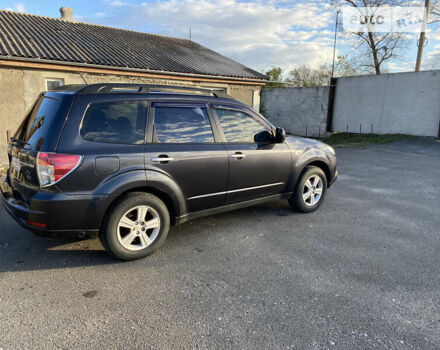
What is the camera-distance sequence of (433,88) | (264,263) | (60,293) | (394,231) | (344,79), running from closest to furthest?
(60,293)
(264,263)
(394,231)
(433,88)
(344,79)

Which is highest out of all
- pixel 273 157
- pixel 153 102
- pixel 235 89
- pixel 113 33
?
pixel 113 33

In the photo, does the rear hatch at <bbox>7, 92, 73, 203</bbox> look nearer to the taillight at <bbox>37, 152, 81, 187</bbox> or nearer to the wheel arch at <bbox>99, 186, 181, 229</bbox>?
the taillight at <bbox>37, 152, 81, 187</bbox>

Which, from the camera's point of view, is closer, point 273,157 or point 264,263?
point 264,263

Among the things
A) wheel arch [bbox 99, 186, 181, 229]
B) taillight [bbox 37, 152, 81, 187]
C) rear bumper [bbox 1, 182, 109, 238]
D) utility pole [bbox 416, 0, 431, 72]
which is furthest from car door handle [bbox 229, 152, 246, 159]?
utility pole [bbox 416, 0, 431, 72]

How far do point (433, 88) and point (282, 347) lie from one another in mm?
15115

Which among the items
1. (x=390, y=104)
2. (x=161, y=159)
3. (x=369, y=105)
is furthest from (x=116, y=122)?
(x=369, y=105)

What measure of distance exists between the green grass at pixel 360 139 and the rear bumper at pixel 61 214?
12236 mm

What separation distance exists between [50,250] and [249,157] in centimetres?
263

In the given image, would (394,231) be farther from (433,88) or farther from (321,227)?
(433,88)

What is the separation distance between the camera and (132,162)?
3.23 meters

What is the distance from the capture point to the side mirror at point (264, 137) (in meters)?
4.30

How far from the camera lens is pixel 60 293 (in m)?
2.81

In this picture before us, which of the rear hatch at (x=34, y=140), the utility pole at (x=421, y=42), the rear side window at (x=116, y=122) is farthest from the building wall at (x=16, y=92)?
the utility pole at (x=421, y=42)

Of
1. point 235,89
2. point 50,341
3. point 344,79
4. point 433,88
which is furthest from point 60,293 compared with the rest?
point 344,79
